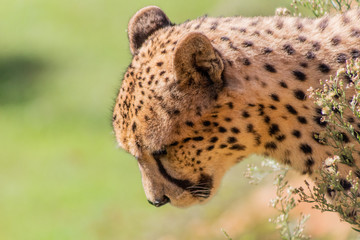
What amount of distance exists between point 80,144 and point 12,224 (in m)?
1.52

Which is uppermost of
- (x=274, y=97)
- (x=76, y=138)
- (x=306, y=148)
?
(x=274, y=97)

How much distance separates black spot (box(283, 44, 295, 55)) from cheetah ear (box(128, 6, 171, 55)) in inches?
22.6

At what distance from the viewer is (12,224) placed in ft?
20.6

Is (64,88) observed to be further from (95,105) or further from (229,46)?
(229,46)

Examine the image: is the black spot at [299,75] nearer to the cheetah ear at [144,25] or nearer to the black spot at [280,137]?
the black spot at [280,137]

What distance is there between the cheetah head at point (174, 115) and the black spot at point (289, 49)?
236mm

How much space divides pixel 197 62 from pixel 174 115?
0.22 m

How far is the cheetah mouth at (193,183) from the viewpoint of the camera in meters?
2.54

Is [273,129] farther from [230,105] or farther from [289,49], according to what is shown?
[289,49]

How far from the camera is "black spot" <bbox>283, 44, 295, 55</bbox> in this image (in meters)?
2.37

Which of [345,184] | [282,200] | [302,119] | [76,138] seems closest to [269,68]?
[302,119]

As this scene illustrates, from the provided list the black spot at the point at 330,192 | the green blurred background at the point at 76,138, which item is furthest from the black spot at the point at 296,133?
the green blurred background at the point at 76,138

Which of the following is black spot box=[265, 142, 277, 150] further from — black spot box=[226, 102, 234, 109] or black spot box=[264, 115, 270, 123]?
black spot box=[226, 102, 234, 109]

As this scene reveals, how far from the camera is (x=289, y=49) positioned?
2.37 m
